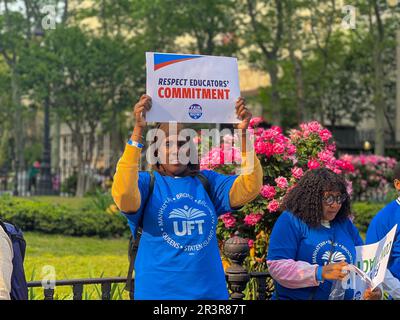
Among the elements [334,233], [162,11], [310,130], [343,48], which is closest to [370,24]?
[343,48]

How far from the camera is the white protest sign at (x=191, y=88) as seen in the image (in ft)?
13.0

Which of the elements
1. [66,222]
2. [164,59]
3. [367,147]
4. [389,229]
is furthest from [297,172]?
[367,147]

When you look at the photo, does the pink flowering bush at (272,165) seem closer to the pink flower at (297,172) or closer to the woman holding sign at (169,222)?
the pink flower at (297,172)

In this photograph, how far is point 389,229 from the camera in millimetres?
4516

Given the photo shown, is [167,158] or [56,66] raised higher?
[56,66]

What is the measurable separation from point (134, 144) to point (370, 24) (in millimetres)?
24160

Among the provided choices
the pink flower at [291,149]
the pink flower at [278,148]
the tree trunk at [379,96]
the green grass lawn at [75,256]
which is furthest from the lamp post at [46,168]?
the pink flower at [278,148]

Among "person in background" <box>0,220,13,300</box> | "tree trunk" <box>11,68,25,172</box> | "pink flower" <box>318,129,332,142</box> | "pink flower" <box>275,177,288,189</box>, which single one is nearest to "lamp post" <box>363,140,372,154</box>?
"tree trunk" <box>11,68,25,172</box>

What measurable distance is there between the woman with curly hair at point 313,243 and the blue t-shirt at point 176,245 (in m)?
0.46

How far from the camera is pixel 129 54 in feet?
90.2

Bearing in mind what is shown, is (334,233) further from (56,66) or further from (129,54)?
(129,54)

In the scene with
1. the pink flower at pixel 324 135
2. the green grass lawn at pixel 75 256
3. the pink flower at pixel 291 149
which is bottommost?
the green grass lawn at pixel 75 256

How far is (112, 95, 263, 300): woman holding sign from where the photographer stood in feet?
12.2

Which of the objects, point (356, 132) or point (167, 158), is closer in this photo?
point (167, 158)
